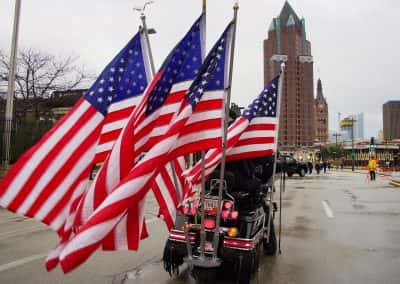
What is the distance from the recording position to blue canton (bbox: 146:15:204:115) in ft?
12.3

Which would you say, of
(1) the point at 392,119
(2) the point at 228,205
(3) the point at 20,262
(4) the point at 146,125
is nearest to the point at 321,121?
(1) the point at 392,119

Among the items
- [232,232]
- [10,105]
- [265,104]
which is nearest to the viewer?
[232,232]

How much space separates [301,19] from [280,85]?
173 m

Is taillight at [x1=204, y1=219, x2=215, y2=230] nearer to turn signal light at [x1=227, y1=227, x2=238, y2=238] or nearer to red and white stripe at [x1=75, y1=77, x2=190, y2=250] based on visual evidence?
turn signal light at [x1=227, y1=227, x2=238, y2=238]

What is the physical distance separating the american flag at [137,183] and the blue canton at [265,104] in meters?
1.40

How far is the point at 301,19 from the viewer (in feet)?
540

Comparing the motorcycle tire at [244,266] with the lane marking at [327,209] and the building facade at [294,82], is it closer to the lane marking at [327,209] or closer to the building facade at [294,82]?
the lane marking at [327,209]

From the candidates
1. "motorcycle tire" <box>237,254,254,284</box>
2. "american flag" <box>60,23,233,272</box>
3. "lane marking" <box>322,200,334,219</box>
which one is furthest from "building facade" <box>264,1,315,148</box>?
"american flag" <box>60,23,233,272</box>

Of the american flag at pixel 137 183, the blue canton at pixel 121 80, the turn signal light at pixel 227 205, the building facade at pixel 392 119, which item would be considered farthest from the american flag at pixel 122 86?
the building facade at pixel 392 119

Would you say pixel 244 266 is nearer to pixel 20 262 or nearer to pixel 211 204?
pixel 211 204

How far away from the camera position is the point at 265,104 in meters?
5.64

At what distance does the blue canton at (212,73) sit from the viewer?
383 centimetres

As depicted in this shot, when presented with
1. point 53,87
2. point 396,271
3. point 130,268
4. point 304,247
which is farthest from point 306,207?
point 53,87

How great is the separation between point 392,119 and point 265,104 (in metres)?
190
